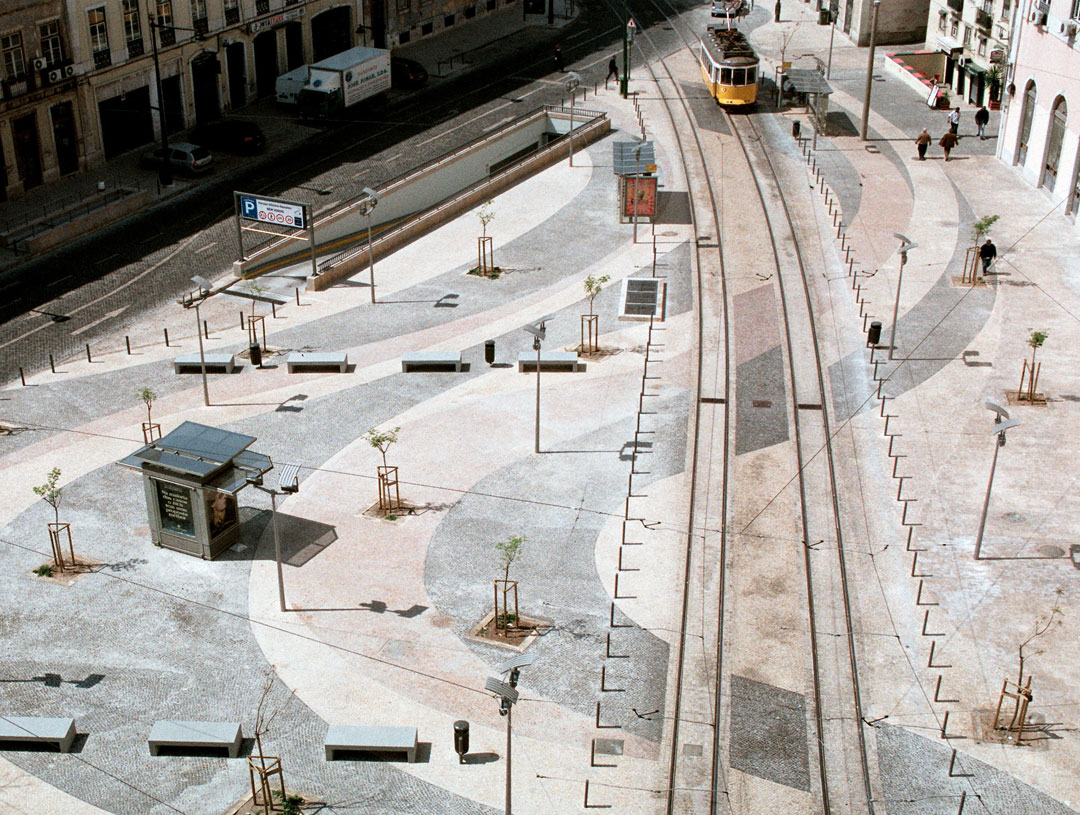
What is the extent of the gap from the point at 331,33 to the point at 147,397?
46958 millimetres

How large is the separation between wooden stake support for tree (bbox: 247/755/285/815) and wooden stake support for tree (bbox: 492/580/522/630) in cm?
632

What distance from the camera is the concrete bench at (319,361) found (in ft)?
141

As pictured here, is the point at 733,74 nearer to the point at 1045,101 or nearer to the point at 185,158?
the point at 1045,101

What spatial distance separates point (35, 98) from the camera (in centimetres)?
5903

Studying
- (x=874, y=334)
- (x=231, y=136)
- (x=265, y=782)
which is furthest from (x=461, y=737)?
(x=231, y=136)

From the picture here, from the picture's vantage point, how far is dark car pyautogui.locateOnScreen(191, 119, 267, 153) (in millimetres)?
65500

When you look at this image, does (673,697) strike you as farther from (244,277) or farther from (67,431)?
(244,277)

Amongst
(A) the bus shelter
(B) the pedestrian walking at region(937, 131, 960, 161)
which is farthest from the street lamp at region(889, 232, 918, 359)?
(A) the bus shelter

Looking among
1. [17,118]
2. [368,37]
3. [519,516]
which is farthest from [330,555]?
[368,37]

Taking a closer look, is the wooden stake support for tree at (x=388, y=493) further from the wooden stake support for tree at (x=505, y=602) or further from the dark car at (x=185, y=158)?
the dark car at (x=185, y=158)

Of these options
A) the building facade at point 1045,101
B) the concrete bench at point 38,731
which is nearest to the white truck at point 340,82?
the building facade at point 1045,101

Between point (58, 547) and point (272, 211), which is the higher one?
point (272, 211)

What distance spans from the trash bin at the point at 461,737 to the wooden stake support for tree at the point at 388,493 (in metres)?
9.75

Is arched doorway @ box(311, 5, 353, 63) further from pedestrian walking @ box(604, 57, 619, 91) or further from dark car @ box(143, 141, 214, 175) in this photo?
dark car @ box(143, 141, 214, 175)
